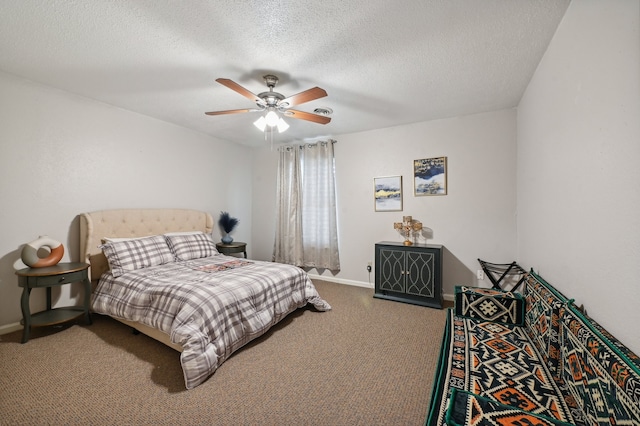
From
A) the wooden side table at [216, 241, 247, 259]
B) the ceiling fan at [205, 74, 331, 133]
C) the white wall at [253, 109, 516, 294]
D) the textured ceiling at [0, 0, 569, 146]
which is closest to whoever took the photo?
the textured ceiling at [0, 0, 569, 146]

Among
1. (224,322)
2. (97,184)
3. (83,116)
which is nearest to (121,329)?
(224,322)

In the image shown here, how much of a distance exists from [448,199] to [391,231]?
3.00 feet

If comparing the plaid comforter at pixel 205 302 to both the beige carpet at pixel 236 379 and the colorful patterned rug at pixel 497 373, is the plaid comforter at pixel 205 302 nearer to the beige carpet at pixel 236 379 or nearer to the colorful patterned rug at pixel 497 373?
the beige carpet at pixel 236 379

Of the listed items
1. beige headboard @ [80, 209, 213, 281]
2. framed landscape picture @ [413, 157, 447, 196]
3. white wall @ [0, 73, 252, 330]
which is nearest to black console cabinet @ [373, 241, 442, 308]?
framed landscape picture @ [413, 157, 447, 196]

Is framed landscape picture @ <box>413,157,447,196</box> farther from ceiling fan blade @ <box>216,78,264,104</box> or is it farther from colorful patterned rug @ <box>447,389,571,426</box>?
colorful patterned rug @ <box>447,389,571,426</box>

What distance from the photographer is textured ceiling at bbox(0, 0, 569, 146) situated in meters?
1.69

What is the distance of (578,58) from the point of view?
153cm

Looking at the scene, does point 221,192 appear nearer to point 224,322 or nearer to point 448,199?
point 224,322

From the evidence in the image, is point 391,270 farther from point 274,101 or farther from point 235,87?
point 235,87

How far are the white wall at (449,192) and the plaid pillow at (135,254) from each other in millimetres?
2540

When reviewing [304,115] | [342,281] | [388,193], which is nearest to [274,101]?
[304,115]

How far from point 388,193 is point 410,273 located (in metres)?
1.23

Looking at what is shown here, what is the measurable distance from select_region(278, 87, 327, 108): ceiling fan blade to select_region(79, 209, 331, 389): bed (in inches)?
67.8

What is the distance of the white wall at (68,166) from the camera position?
2.55 meters
